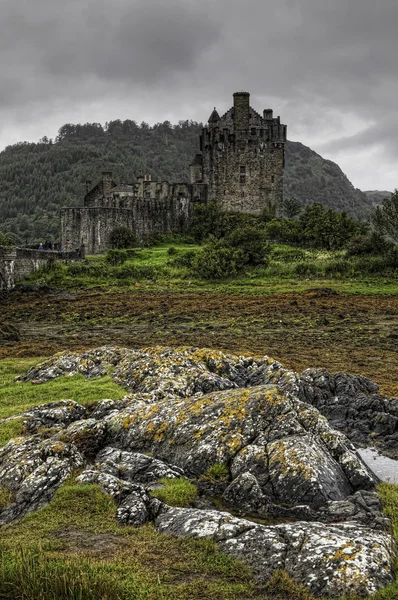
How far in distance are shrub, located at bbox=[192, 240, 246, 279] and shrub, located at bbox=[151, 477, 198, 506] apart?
132 feet

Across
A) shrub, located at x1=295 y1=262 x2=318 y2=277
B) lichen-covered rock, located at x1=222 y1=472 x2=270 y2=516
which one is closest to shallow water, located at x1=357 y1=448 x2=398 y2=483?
lichen-covered rock, located at x1=222 y1=472 x2=270 y2=516

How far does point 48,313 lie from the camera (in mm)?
35969

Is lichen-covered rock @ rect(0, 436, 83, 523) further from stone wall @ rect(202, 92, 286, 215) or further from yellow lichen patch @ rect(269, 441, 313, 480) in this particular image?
stone wall @ rect(202, 92, 286, 215)

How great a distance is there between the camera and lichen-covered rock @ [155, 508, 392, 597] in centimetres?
603

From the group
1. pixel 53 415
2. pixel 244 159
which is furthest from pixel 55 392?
pixel 244 159

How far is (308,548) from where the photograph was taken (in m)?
6.48

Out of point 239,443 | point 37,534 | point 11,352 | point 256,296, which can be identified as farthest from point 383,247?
point 37,534

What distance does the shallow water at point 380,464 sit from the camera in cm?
962

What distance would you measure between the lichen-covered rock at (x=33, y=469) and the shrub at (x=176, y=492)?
4.85 ft

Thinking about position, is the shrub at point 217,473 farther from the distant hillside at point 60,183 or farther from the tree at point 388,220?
the distant hillside at point 60,183

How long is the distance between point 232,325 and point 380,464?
1910 centimetres

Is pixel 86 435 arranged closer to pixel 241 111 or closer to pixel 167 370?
pixel 167 370

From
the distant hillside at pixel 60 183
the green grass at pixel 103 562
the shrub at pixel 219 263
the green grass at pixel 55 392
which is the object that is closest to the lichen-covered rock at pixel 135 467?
the green grass at pixel 103 562

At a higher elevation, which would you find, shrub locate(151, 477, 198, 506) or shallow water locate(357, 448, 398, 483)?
shrub locate(151, 477, 198, 506)
